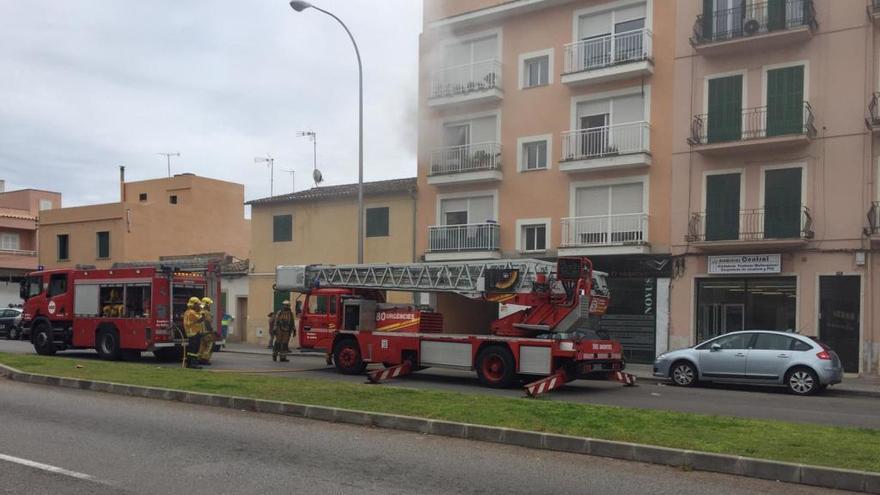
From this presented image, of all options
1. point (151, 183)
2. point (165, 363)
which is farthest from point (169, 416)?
Result: point (151, 183)

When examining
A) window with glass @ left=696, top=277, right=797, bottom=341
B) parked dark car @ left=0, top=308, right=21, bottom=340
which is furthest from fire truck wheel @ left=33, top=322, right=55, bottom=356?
window with glass @ left=696, top=277, right=797, bottom=341

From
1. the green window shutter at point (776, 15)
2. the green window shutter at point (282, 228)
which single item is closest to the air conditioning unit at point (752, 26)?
the green window shutter at point (776, 15)

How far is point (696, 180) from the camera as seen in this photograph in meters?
22.6

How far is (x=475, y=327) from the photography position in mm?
19703

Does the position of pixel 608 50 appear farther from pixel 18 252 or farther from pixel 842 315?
pixel 18 252

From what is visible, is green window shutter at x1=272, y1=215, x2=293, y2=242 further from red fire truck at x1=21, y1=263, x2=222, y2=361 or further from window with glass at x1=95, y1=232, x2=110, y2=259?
window with glass at x1=95, y1=232, x2=110, y2=259

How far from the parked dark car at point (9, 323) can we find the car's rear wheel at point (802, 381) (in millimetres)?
30843

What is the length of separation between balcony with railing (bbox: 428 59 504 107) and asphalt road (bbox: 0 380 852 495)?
18.4 m

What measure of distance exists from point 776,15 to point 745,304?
7.96 metres

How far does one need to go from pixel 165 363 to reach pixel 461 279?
850 centimetres

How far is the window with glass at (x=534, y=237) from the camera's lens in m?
25.5

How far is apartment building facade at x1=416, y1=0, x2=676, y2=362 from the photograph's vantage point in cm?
2336

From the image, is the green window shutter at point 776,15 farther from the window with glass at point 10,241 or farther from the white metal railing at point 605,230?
the window with glass at point 10,241

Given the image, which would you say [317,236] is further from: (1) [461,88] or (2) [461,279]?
(2) [461,279]
